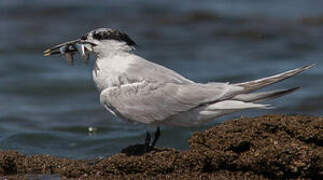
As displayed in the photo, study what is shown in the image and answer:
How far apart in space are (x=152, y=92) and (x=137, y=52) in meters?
6.51

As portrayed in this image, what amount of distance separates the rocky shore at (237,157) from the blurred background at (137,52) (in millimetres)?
1942

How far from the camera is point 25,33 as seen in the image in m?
14.3

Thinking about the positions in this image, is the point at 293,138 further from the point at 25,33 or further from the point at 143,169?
the point at 25,33

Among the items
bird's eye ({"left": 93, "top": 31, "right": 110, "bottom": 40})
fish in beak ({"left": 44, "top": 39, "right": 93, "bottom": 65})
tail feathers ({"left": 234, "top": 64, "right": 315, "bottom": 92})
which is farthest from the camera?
fish in beak ({"left": 44, "top": 39, "right": 93, "bottom": 65})

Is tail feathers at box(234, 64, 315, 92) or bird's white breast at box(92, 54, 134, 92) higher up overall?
bird's white breast at box(92, 54, 134, 92)

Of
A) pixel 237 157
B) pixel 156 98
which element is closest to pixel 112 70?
pixel 156 98

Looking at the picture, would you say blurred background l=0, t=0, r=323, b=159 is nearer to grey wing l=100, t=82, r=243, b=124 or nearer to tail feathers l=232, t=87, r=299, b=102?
grey wing l=100, t=82, r=243, b=124

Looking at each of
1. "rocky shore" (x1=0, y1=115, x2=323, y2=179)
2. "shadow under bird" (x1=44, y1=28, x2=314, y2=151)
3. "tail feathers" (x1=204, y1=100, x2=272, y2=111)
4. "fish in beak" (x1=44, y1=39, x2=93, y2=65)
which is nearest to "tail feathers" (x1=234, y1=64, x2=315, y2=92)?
"shadow under bird" (x1=44, y1=28, x2=314, y2=151)

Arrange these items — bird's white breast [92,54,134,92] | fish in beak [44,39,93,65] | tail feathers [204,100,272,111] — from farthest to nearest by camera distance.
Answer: fish in beak [44,39,93,65] < bird's white breast [92,54,134,92] < tail feathers [204,100,272,111]

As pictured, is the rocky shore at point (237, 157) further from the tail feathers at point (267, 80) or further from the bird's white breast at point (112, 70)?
the bird's white breast at point (112, 70)

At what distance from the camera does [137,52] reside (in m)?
12.6

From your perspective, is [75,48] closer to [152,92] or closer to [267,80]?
[152,92]

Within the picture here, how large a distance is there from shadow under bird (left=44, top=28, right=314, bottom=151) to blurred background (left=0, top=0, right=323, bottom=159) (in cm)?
142

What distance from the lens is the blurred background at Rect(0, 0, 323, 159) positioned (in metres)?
8.45
